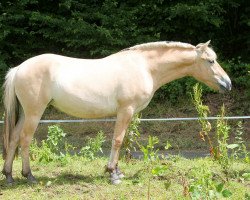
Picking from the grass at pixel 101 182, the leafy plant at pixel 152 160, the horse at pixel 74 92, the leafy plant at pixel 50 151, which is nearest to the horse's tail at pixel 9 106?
the horse at pixel 74 92

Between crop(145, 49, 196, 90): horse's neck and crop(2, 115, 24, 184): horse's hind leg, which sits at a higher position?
crop(145, 49, 196, 90): horse's neck

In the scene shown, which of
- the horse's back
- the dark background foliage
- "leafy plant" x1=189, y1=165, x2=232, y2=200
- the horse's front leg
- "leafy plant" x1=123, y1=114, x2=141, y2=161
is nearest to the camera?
"leafy plant" x1=189, y1=165, x2=232, y2=200

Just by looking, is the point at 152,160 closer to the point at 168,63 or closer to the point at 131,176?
the point at 131,176

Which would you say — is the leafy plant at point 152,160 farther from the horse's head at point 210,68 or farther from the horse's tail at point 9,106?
the horse's tail at point 9,106

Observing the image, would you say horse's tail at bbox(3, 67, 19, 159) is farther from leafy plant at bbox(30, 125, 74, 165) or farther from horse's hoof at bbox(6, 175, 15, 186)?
leafy plant at bbox(30, 125, 74, 165)

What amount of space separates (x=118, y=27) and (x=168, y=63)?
7.97m

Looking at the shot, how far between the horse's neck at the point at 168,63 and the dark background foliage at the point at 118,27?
7.29m

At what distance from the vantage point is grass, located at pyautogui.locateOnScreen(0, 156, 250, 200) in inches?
219

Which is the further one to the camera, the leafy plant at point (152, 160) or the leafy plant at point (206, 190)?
the leafy plant at point (152, 160)

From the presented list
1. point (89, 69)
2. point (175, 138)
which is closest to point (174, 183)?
point (89, 69)

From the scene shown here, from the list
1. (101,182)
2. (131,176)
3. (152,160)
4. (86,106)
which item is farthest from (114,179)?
(86,106)

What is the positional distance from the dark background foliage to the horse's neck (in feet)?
23.9

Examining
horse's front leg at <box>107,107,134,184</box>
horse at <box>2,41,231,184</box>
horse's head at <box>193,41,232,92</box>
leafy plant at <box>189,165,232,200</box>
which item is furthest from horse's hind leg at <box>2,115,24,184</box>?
leafy plant at <box>189,165,232,200</box>

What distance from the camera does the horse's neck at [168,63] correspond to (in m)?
6.45
